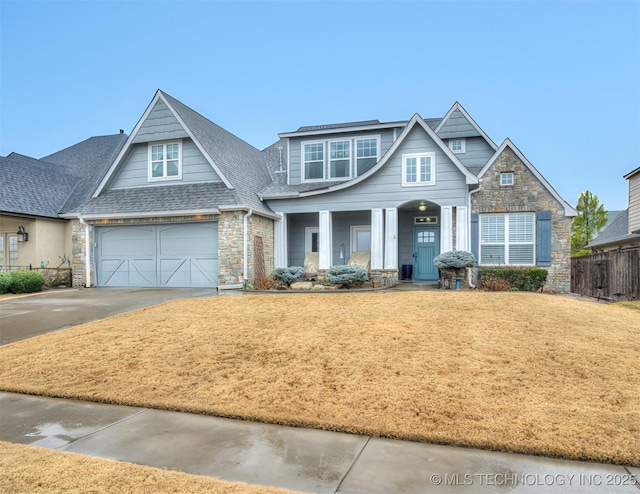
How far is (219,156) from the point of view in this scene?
16.0 meters

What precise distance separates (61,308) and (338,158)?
36.9 feet

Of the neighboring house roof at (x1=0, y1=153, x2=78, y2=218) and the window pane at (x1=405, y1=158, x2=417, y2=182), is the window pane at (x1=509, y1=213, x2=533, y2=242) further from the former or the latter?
the neighboring house roof at (x1=0, y1=153, x2=78, y2=218)

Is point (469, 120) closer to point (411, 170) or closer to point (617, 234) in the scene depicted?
point (411, 170)

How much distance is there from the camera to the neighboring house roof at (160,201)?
14.8m

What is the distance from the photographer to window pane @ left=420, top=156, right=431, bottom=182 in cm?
1487

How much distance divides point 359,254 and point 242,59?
50.5ft

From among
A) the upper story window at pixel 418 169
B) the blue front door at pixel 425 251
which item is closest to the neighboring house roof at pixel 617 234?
the blue front door at pixel 425 251

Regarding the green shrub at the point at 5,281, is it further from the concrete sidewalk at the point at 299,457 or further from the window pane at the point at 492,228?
the window pane at the point at 492,228

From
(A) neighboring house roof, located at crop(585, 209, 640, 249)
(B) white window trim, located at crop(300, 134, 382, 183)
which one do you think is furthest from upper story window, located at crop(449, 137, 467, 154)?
(A) neighboring house roof, located at crop(585, 209, 640, 249)

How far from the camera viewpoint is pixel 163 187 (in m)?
16.2

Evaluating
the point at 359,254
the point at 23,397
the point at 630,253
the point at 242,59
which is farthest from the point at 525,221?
the point at 242,59

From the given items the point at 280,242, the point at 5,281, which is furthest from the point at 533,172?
the point at 5,281

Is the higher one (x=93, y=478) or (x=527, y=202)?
(x=527, y=202)

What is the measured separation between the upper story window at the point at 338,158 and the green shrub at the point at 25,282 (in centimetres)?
1065
